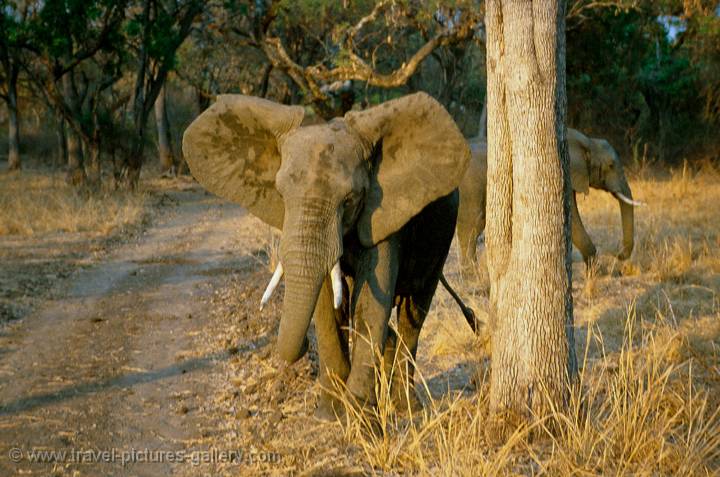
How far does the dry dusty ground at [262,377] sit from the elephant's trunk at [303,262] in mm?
613

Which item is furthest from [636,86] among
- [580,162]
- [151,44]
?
[580,162]

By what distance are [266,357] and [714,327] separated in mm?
3682

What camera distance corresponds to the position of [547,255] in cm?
427

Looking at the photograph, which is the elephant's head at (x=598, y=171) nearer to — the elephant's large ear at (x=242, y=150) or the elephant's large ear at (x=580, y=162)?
the elephant's large ear at (x=580, y=162)

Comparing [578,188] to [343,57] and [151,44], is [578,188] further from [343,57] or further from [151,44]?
[151,44]

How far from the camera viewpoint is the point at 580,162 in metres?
10.6

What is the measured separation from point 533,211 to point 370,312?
3.47ft

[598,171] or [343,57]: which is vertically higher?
[343,57]

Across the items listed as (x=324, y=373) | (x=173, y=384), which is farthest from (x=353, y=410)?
(x=173, y=384)

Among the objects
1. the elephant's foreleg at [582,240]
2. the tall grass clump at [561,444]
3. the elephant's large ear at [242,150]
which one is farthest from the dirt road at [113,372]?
the elephant's foreleg at [582,240]

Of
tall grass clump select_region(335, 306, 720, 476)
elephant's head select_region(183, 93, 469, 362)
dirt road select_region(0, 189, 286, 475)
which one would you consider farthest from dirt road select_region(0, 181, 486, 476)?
elephant's head select_region(183, 93, 469, 362)

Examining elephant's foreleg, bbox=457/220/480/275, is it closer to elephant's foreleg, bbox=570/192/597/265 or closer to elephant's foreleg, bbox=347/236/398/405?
elephant's foreleg, bbox=570/192/597/265

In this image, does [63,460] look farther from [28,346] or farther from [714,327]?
[714,327]

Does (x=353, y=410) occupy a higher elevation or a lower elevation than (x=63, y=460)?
higher
